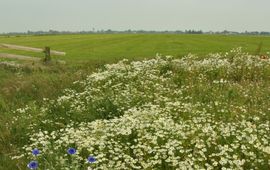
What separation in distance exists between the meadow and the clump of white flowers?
18 millimetres

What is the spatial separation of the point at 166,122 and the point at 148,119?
633mm

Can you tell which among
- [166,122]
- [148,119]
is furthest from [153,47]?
[166,122]

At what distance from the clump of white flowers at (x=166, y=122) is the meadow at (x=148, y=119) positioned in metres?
0.02

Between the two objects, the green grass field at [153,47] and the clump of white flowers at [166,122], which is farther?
the green grass field at [153,47]

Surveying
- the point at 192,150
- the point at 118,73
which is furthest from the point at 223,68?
the point at 192,150

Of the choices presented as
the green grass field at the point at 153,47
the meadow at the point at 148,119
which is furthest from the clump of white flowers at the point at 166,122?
the green grass field at the point at 153,47

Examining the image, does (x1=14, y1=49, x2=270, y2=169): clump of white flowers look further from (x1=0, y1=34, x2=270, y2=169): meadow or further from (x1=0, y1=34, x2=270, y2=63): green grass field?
(x1=0, y1=34, x2=270, y2=63): green grass field

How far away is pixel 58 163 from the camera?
635 centimetres

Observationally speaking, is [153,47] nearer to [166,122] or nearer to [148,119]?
[148,119]

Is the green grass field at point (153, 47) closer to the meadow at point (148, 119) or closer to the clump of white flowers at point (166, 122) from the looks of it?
the meadow at point (148, 119)

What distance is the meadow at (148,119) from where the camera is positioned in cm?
674

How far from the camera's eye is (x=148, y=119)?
8.39 m

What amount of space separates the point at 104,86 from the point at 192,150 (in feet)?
20.1

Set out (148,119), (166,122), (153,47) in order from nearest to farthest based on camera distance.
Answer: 1. (166,122)
2. (148,119)
3. (153,47)
